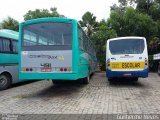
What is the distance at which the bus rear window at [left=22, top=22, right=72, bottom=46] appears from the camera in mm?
11086

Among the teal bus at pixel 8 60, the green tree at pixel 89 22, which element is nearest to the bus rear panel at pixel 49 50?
the teal bus at pixel 8 60

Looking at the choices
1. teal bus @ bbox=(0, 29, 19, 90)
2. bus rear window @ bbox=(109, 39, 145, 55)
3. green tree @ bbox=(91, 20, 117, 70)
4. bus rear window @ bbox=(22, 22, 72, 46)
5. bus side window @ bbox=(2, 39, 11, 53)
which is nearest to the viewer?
bus rear window @ bbox=(22, 22, 72, 46)

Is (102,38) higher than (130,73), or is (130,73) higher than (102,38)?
(102,38)

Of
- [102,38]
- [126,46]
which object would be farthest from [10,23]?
[126,46]

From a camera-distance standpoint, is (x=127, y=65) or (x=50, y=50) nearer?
(x=50, y=50)

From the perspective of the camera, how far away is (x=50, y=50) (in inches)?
432

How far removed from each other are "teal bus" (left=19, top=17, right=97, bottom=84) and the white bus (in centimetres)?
345

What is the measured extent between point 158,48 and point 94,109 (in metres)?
22.9

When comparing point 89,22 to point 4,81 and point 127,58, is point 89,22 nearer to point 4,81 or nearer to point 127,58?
point 127,58

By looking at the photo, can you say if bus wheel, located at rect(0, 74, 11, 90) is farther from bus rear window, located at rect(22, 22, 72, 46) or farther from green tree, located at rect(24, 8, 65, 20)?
green tree, located at rect(24, 8, 65, 20)

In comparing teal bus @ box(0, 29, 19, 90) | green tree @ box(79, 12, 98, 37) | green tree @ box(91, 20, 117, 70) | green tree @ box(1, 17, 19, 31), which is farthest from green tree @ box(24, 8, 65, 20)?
teal bus @ box(0, 29, 19, 90)

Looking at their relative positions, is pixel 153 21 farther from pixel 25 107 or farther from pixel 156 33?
pixel 25 107

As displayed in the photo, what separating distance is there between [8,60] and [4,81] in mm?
1031

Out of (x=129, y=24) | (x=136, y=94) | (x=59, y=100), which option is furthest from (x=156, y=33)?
(x=59, y=100)
